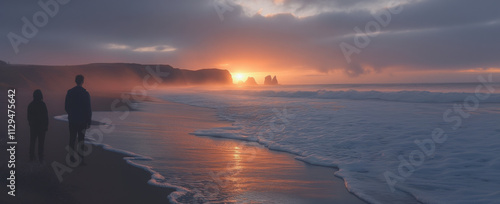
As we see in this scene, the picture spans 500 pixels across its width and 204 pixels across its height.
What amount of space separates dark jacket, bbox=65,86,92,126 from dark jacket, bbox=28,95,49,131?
0.41 m

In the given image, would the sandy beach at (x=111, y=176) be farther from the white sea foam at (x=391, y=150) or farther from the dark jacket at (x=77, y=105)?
the dark jacket at (x=77, y=105)

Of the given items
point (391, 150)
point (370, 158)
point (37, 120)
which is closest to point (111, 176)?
point (37, 120)

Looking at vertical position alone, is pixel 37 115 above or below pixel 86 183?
above

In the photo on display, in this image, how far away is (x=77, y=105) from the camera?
614cm

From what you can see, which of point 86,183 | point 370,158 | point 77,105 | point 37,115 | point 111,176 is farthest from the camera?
point 370,158

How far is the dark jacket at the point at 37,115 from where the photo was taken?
570 cm

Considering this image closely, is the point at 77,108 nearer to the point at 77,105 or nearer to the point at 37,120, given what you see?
the point at 77,105

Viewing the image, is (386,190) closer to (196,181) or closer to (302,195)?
(302,195)

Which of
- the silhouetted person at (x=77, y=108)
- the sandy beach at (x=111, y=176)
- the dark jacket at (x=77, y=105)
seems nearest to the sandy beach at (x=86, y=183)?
the sandy beach at (x=111, y=176)

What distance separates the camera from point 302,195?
505 centimetres

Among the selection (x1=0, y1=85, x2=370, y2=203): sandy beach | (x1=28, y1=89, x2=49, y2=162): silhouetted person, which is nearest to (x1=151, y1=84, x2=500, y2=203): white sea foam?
(x1=0, y1=85, x2=370, y2=203): sandy beach

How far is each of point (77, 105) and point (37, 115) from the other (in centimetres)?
66

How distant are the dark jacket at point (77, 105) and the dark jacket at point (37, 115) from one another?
41 cm

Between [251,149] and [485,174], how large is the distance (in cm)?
511
